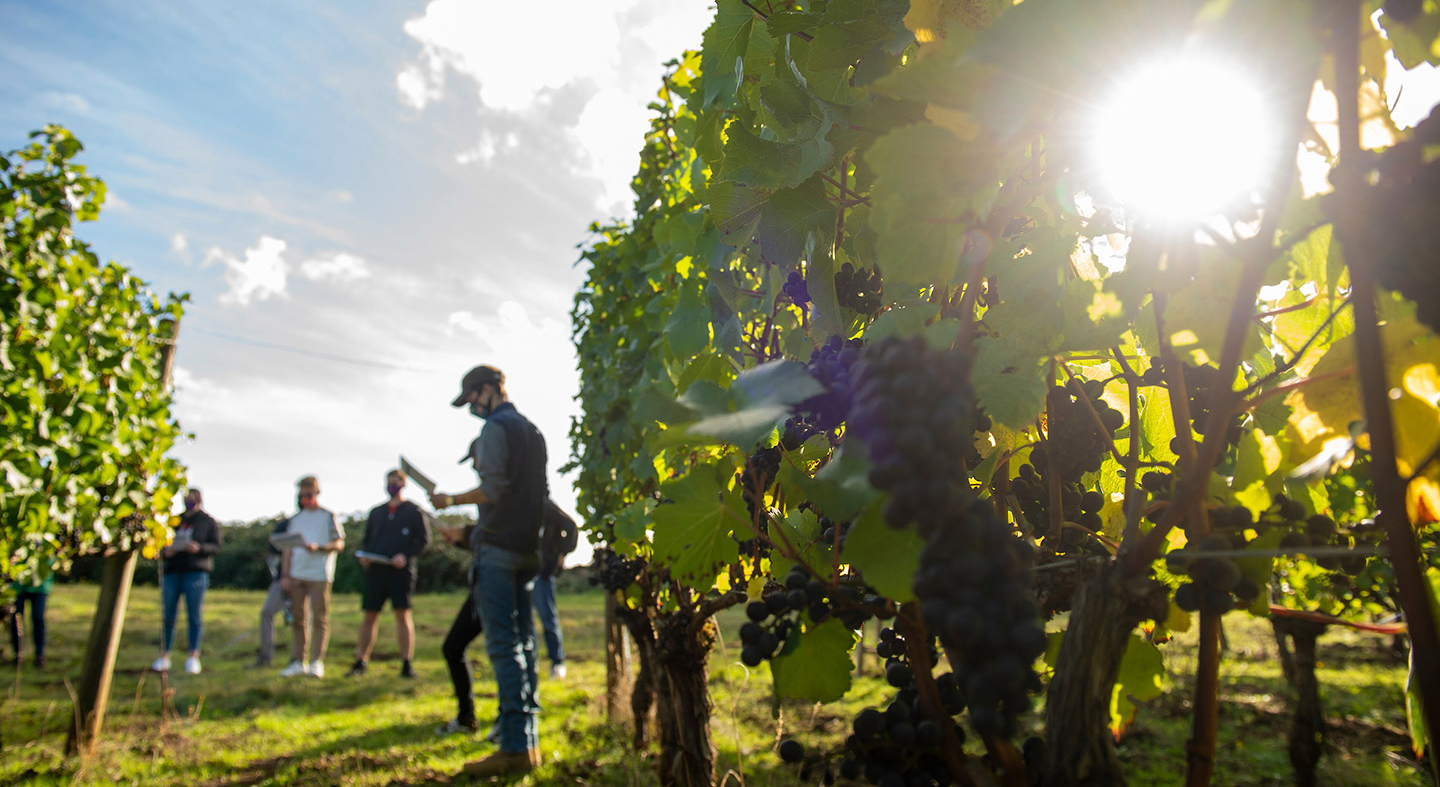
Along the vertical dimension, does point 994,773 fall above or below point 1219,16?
below

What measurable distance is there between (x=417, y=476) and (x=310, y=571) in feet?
18.1

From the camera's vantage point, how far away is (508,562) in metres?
4.84

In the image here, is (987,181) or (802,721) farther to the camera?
(802,721)

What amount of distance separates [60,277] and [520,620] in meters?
4.00

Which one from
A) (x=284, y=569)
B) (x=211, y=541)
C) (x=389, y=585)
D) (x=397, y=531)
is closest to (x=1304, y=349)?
(x=389, y=585)

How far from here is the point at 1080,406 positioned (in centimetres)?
101

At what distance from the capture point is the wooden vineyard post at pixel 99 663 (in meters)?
5.51

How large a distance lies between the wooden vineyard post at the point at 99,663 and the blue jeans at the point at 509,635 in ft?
10.0

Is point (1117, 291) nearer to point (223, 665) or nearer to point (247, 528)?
point (223, 665)

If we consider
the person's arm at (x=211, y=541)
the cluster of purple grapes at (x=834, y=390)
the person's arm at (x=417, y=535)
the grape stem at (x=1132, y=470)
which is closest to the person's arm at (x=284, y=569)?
the person's arm at (x=211, y=541)

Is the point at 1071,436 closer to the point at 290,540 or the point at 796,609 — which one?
the point at 796,609

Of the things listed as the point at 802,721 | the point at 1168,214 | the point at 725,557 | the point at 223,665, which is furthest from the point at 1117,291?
the point at 223,665

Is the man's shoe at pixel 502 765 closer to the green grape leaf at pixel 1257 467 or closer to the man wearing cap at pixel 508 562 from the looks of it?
the man wearing cap at pixel 508 562

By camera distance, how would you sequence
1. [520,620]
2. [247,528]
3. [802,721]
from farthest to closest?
[247,528]
[802,721]
[520,620]
